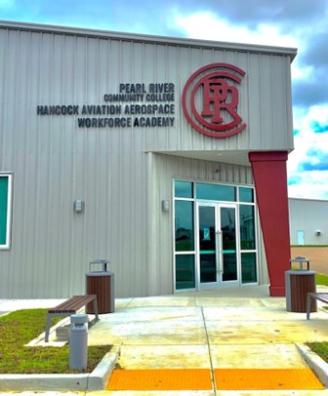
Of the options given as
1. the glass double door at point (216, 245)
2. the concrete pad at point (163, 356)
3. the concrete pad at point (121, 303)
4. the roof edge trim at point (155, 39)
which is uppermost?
the roof edge trim at point (155, 39)

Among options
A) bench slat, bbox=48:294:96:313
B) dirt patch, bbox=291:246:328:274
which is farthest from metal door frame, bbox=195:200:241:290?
dirt patch, bbox=291:246:328:274

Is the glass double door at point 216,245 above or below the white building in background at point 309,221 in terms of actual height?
below

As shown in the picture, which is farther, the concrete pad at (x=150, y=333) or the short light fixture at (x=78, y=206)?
the short light fixture at (x=78, y=206)

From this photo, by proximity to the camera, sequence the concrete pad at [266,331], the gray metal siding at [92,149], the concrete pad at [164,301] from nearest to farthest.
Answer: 1. the concrete pad at [266,331]
2. the concrete pad at [164,301]
3. the gray metal siding at [92,149]

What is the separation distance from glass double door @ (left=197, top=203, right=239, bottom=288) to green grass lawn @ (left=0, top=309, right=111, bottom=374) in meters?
5.78

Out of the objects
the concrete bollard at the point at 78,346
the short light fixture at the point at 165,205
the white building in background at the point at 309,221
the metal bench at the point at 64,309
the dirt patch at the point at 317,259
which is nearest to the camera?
the concrete bollard at the point at 78,346

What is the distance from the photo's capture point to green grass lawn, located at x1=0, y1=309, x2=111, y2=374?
5406 mm

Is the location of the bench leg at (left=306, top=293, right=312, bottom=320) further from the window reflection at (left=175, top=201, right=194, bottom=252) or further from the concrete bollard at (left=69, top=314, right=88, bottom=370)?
the concrete bollard at (left=69, top=314, right=88, bottom=370)

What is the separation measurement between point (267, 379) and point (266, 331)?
232 centimetres

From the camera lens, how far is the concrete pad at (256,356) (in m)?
5.76

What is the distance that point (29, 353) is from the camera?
6148 mm

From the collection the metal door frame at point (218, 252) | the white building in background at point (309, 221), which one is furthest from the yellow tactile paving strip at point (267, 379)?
the white building in background at point (309, 221)

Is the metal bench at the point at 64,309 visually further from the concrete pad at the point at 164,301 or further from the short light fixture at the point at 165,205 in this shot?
the short light fixture at the point at 165,205

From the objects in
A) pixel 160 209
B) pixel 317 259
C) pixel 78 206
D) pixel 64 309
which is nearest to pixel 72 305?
pixel 64 309
